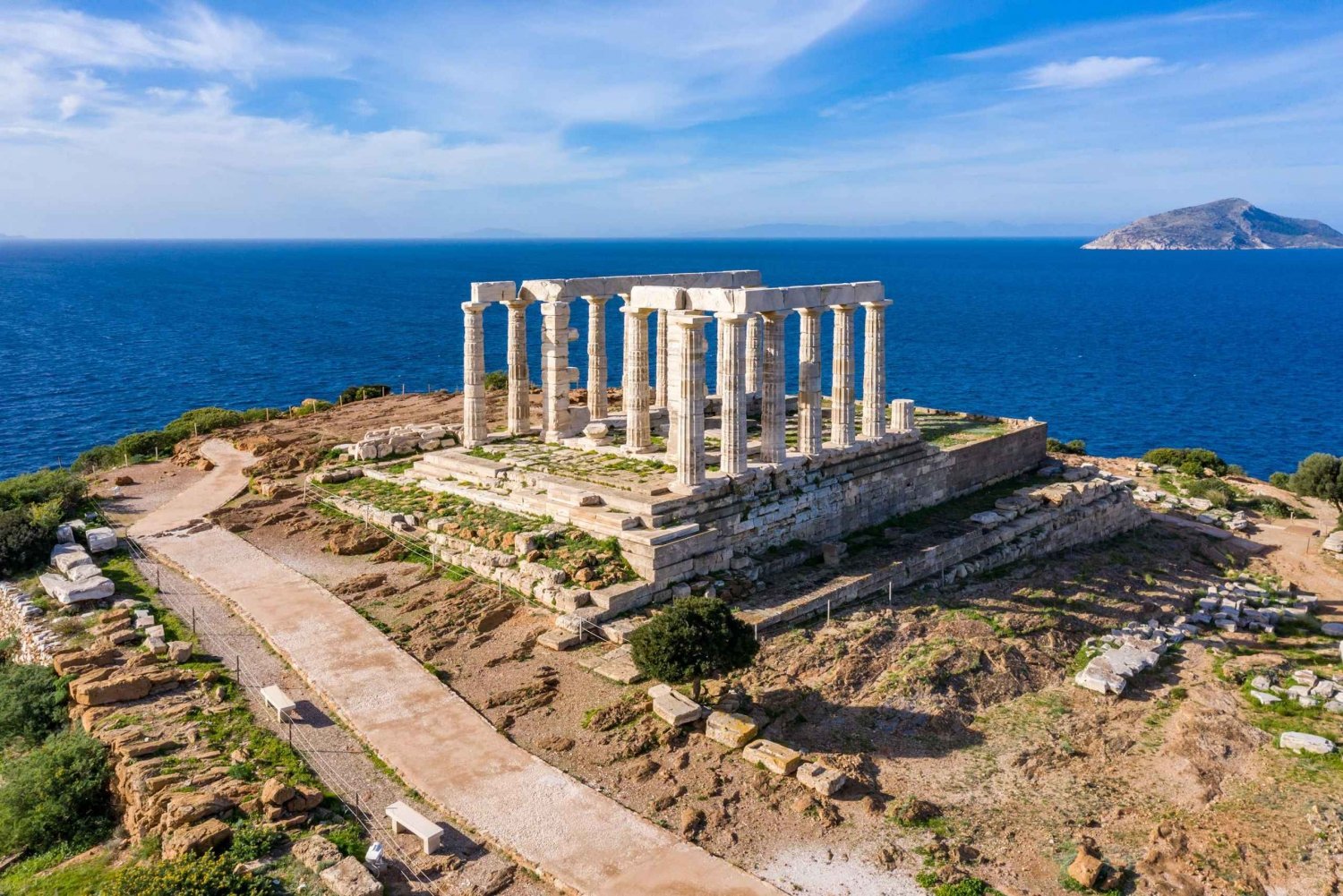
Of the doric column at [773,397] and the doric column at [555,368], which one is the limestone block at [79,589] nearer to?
the doric column at [555,368]

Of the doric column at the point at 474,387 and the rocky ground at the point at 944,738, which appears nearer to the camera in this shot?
the rocky ground at the point at 944,738

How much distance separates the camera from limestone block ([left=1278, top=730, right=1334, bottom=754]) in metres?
20.2

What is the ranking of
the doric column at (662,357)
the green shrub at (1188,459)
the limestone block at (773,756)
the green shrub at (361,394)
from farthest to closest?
1. the green shrub at (361,394)
2. the green shrub at (1188,459)
3. the doric column at (662,357)
4. the limestone block at (773,756)

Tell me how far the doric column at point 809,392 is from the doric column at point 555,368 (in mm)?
7300

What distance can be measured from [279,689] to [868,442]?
1843 cm

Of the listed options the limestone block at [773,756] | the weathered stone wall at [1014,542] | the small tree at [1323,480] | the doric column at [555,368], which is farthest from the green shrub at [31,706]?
the small tree at [1323,480]

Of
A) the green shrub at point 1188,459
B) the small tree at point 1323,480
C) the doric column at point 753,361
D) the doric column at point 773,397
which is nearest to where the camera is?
the doric column at point 773,397

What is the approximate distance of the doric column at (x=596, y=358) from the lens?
3269 centimetres

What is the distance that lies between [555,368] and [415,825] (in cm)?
1902

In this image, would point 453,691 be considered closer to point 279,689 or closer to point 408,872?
point 279,689

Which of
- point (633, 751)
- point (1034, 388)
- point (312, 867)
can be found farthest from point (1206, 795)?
point (1034, 388)

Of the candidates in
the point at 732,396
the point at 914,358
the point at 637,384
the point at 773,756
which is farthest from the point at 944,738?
the point at 914,358

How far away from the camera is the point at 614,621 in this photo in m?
22.3

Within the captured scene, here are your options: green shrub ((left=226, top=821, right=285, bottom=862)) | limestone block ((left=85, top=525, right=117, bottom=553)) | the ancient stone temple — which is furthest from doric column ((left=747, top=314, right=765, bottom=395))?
green shrub ((left=226, top=821, right=285, bottom=862))
